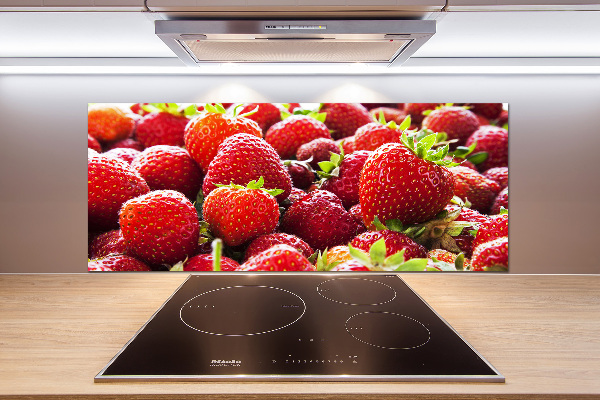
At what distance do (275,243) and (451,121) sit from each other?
2.24ft

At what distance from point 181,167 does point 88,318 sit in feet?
1.89

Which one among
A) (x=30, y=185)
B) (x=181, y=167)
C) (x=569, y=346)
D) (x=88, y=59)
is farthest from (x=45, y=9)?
(x=569, y=346)

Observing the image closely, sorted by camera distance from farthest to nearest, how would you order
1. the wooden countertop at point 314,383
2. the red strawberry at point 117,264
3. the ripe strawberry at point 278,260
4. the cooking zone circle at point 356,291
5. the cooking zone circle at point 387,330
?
the red strawberry at point 117,264 < the ripe strawberry at point 278,260 < the cooking zone circle at point 356,291 < the cooking zone circle at point 387,330 < the wooden countertop at point 314,383

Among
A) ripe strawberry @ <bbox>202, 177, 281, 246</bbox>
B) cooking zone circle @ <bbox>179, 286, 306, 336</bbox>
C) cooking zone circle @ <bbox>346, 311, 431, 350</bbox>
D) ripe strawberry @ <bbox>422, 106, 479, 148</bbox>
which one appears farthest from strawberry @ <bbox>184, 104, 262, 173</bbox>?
cooking zone circle @ <bbox>346, 311, 431, 350</bbox>

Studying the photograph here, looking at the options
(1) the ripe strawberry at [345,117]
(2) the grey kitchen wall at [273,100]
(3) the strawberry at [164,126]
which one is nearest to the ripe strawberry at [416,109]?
(2) the grey kitchen wall at [273,100]

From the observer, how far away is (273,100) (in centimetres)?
150

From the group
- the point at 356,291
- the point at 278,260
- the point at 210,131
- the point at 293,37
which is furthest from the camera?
the point at 210,131

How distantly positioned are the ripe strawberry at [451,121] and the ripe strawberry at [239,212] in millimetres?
574

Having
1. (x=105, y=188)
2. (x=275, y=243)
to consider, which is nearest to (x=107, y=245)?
(x=105, y=188)

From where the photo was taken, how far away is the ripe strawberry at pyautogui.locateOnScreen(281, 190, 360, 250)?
1.44 m

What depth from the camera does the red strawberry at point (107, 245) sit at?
57.1 inches

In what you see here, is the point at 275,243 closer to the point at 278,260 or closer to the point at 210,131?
the point at 278,260

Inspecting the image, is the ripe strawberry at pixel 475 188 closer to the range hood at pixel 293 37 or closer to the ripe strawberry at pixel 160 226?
the range hood at pixel 293 37

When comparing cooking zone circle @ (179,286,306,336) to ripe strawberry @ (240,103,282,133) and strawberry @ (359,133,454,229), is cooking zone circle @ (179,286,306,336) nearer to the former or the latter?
strawberry @ (359,133,454,229)
